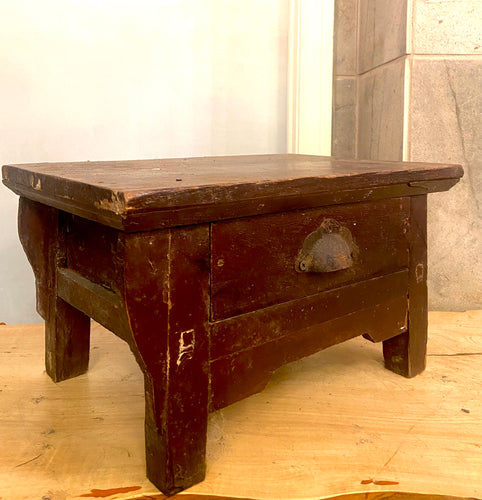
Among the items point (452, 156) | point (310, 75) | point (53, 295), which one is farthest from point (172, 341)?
point (310, 75)

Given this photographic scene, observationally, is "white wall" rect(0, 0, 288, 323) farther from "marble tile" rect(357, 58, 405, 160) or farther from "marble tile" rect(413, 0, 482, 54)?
"marble tile" rect(413, 0, 482, 54)

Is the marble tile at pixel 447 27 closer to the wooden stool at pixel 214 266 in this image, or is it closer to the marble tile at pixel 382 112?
the marble tile at pixel 382 112

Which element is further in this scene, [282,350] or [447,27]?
[447,27]

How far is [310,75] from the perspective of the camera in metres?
1.49

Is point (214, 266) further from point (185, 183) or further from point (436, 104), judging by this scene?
point (436, 104)

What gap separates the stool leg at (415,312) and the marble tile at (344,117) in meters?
0.60

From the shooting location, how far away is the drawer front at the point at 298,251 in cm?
74

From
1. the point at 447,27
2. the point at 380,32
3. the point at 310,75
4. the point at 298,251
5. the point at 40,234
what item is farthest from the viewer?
the point at 310,75

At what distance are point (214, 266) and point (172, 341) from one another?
0.36ft

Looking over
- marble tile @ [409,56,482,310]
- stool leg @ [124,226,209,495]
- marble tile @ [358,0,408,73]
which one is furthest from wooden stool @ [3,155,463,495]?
marble tile @ [358,0,408,73]

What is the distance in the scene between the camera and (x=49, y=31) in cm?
143

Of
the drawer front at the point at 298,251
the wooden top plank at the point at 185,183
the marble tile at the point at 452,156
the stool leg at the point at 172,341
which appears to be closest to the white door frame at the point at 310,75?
the marble tile at the point at 452,156

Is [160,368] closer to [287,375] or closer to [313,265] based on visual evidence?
[313,265]

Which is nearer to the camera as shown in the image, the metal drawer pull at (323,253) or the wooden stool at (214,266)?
the wooden stool at (214,266)
